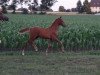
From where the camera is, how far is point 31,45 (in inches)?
765

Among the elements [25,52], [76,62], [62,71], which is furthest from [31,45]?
[62,71]

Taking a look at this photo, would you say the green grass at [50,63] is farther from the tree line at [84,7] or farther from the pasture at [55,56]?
the tree line at [84,7]

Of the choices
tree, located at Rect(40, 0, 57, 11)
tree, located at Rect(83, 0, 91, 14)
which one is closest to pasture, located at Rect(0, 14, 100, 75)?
tree, located at Rect(40, 0, 57, 11)

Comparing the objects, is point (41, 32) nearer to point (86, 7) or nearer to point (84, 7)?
point (86, 7)

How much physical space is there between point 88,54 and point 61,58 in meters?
2.25

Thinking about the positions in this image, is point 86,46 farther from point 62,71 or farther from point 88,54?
point 62,71

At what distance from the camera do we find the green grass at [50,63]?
13.8m

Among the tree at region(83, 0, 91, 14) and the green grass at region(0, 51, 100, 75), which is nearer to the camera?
the green grass at region(0, 51, 100, 75)

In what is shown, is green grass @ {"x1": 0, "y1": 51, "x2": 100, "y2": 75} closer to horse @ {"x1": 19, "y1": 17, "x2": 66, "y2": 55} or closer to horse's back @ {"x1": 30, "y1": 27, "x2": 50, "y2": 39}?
horse @ {"x1": 19, "y1": 17, "x2": 66, "y2": 55}

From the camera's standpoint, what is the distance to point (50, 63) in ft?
51.6

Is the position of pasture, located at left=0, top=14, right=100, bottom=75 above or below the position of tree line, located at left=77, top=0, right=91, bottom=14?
above

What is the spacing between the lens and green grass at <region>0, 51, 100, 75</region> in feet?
45.3

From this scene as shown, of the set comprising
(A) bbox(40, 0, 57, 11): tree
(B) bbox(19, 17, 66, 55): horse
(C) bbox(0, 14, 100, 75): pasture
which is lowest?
(A) bbox(40, 0, 57, 11): tree

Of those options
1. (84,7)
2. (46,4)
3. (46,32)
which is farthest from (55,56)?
(84,7)
